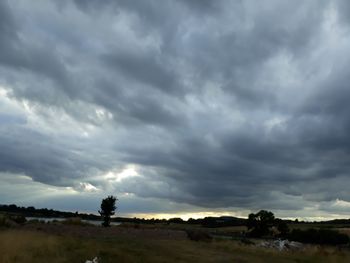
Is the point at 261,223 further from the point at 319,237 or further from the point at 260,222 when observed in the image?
the point at 319,237

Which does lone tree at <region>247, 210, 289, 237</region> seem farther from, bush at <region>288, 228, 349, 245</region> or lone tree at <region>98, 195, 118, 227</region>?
lone tree at <region>98, 195, 118, 227</region>

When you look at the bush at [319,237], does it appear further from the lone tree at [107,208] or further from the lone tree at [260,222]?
the lone tree at [107,208]

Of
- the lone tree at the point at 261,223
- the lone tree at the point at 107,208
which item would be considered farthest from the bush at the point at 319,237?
the lone tree at the point at 107,208

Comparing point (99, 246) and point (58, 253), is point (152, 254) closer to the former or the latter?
point (99, 246)


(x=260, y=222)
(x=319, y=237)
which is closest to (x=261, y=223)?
(x=260, y=222)

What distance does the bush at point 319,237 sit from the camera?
→ 284ft

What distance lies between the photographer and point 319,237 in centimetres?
8950

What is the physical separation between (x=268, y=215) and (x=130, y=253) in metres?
68.4

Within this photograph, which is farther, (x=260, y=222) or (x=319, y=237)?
(x=260, y=222)

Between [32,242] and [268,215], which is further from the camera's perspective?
[268,215]

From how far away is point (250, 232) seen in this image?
98.5 meters

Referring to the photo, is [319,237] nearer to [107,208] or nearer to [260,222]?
[260,222]

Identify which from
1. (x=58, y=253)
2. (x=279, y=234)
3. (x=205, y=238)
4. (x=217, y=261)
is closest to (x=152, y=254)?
(x=217, y=261)

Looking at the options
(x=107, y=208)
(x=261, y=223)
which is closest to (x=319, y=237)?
(x=261, y=223)
